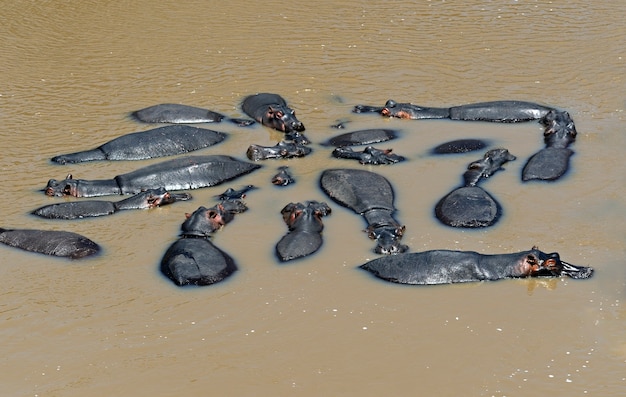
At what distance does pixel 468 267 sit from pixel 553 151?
3546 mm

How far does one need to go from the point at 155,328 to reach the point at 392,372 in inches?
86.8

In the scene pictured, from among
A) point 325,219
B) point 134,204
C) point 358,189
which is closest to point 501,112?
A: point 358,189

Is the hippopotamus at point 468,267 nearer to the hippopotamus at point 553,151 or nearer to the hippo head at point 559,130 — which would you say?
the hippopotamus at point 553,151

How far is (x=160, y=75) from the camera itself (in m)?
16.0

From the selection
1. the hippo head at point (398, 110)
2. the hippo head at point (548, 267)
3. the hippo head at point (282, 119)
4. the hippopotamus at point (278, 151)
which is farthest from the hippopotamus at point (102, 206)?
the hippo head at point (548, 267)

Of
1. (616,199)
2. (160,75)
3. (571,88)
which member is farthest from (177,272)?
(571,88)

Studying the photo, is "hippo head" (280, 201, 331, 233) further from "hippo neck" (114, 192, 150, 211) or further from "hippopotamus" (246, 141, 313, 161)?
"hippopotamus" (246, 141, 313, 161)

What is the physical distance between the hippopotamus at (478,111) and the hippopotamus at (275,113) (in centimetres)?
135

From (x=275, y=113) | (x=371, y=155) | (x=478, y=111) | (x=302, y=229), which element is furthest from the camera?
(x=478, y=111)

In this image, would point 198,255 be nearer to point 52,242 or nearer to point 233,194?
point 52,242

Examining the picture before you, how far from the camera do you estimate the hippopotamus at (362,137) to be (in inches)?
527

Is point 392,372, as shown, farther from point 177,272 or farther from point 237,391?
point 177,272

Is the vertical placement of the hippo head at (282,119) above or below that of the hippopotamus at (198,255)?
above

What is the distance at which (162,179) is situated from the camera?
12086 millimetres
